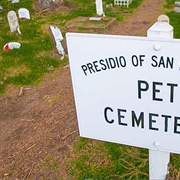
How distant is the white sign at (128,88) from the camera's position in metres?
1.29

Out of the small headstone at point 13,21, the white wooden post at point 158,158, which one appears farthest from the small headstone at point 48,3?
the white wooden post at point 158,158

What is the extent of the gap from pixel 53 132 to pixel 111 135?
1.99 meters

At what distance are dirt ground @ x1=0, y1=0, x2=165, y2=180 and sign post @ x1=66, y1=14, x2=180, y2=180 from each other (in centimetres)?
148

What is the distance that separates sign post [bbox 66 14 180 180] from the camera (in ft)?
4.22

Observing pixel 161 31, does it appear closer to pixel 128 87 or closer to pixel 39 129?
pixel 128 87

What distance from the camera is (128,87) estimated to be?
4.59ft

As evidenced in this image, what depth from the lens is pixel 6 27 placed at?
729 cm

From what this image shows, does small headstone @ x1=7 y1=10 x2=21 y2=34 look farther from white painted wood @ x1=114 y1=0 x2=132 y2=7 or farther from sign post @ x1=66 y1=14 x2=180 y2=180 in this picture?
sign post @ x1=66 y1=14 x2=180 y2=180

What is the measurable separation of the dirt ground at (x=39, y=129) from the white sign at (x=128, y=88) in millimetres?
1482

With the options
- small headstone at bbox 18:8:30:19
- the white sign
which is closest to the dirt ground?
the white sign

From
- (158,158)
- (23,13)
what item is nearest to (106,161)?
(158,158)

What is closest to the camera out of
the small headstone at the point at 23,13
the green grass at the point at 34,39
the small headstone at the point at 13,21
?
the green grass at the point at 34,39

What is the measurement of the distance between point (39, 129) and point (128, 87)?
2342mm

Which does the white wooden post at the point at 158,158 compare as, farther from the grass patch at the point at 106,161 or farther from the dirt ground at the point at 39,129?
the dirt ground at the point at 39,129
